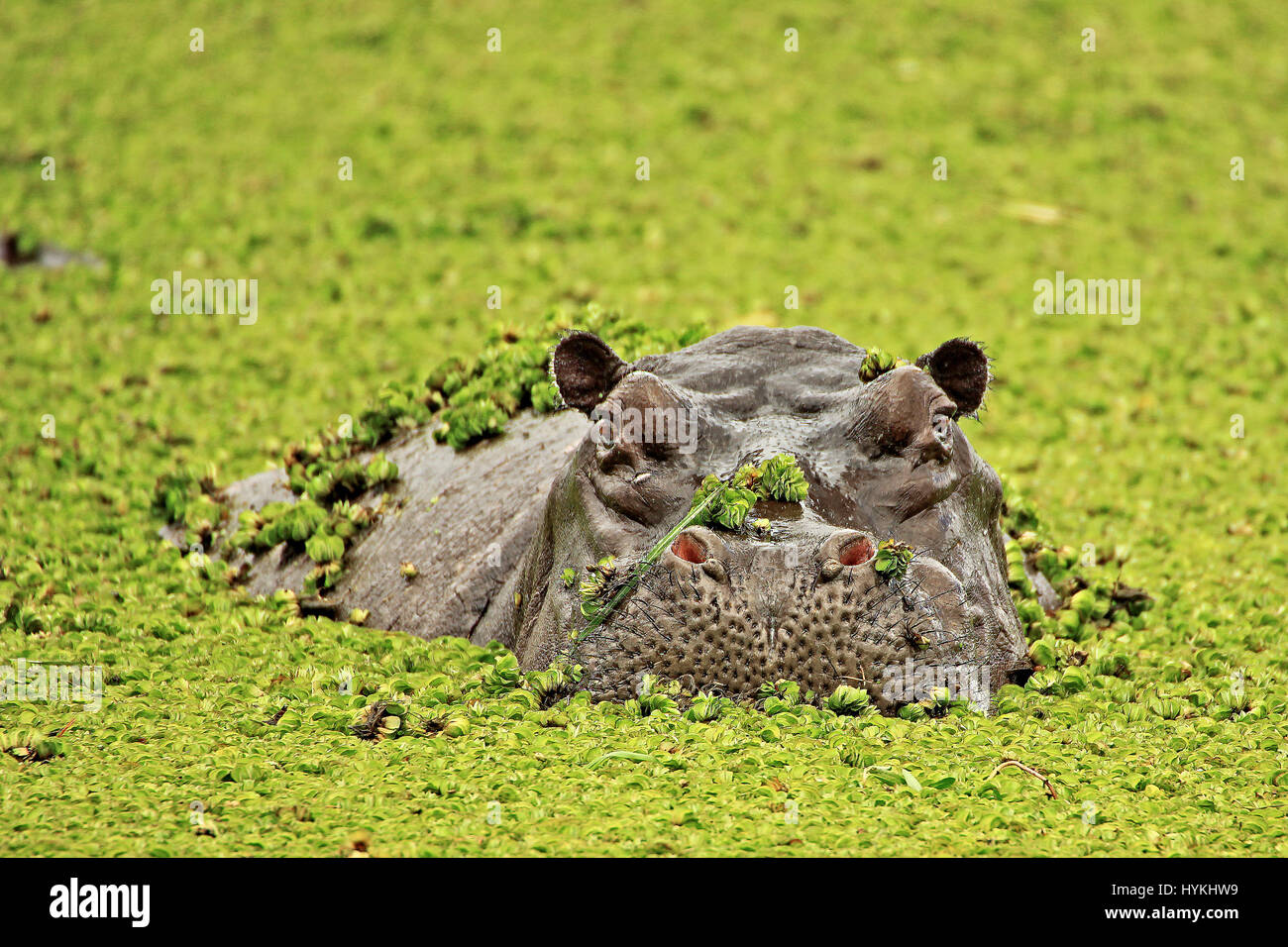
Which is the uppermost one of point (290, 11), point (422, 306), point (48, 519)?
point (290, 11)

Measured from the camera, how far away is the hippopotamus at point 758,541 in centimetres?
450

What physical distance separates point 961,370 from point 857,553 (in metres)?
1.20

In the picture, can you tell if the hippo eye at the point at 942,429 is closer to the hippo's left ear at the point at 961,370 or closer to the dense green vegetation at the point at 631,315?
the hippo's left ear at the point at 961,370

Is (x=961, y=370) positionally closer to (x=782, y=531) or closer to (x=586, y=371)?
(x=782, y=531)

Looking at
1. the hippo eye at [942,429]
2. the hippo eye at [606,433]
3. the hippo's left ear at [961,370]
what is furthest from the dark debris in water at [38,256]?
the hippo eye at [942,429]

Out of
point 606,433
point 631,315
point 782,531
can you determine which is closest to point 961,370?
point 782,531

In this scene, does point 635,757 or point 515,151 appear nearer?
point 635,757

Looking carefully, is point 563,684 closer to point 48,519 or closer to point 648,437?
point 648,437

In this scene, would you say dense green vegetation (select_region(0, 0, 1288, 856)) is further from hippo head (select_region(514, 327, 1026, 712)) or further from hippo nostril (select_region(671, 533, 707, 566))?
hippo nostril (select_region(671, 533, 707, 566))

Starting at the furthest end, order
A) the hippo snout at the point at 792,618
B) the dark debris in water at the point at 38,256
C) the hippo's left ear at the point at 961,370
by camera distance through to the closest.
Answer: the dark debris in water at the point at 38,256, the hippo's left ear at the point at 961,370, the hippo snout at the point at 792,618

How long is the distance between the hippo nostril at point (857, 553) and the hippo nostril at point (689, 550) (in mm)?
428

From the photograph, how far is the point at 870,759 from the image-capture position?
14.1 feet
